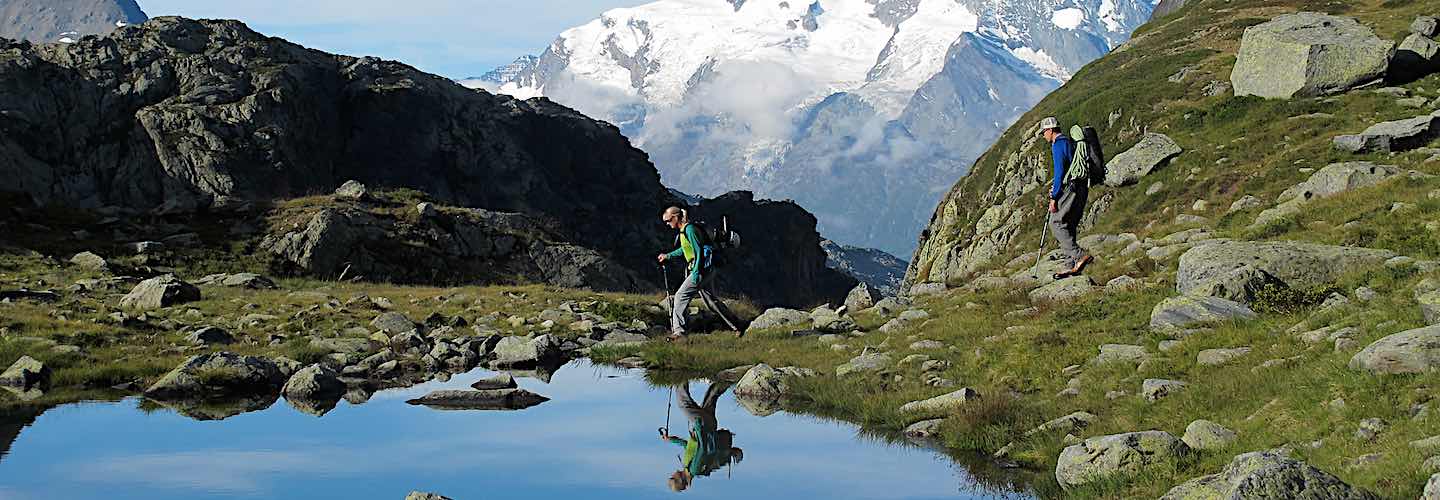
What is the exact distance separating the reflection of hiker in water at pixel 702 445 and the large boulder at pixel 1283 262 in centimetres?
812

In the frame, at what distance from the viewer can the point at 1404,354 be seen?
10859 mm

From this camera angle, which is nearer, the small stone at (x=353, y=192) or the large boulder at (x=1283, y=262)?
the large boulder at (x=1283, y=262)

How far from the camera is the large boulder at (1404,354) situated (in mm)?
10672

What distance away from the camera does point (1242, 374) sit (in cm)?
1295

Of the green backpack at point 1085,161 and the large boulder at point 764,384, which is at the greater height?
the green backpack at point 1085,161

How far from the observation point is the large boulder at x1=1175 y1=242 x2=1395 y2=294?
55.6 feet

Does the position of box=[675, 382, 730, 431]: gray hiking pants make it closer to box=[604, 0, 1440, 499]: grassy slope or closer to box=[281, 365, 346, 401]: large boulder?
box=[604, 0, 1440, 499]: grassy slope

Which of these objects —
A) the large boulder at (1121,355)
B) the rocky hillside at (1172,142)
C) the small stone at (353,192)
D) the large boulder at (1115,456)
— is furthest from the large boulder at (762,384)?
the small stone at (353,192)

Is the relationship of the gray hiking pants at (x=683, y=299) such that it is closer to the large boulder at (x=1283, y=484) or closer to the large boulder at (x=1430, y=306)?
the large boulder at (x=1430, y=306)

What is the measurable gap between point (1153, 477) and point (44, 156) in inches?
3176

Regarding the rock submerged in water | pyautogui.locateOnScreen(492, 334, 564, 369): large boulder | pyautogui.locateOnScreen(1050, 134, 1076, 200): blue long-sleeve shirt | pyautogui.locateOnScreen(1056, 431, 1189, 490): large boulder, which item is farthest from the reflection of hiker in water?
pyautogui.locateOnScreen(1050, 134, 1076, 200): blue long-sleeve shirt

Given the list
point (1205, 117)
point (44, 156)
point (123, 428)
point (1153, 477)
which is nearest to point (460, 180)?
point (44, 156)

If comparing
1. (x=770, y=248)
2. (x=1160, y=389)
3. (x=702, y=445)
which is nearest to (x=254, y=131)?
(x=770, y=248)

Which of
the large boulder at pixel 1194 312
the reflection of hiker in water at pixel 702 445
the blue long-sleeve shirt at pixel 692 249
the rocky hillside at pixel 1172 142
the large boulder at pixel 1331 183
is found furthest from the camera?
the rocky hillside at pixel 1172 142
